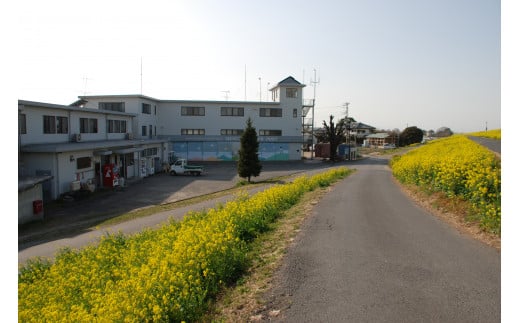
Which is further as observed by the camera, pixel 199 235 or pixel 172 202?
pixel 172 202

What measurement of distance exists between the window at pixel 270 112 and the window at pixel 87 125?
952 inches

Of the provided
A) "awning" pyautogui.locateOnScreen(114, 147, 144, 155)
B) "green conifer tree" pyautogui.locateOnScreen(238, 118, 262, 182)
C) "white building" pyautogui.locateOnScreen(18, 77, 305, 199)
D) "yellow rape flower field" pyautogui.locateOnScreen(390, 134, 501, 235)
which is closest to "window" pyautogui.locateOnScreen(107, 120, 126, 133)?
"white building" pyautogui.locateOnScreen(18, 77, 305, 199)

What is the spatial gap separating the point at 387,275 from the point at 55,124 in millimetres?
24106

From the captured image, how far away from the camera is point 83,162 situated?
24359 mm

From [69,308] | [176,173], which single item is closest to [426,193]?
[69,308]

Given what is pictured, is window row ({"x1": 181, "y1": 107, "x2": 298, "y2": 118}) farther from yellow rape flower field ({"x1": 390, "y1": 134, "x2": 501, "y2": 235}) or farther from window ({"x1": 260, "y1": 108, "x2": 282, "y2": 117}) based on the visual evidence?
yellow rape flower field ({"x1": 390, "y1": 134, "x2": 501, "y2": 235})

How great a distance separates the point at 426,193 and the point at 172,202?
12998mm

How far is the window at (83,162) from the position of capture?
23750mm

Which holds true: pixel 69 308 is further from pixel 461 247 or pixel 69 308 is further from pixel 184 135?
pixel 184 135

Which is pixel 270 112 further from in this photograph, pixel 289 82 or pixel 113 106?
pixel 113 106

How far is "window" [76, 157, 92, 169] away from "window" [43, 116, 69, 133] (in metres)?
2.62

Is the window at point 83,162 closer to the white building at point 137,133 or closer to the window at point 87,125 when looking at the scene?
the white building at point 137,133

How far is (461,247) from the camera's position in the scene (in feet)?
25.3

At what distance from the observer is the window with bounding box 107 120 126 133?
1312 inches
